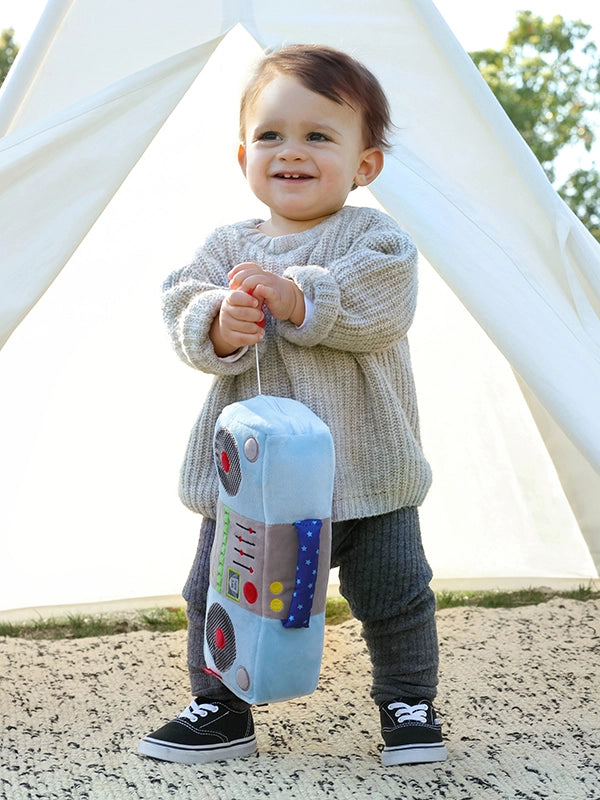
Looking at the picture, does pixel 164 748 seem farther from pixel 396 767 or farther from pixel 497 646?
pixel 497 646

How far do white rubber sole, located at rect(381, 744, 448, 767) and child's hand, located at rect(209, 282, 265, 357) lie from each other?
2.31 feet

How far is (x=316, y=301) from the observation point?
5.56 ft

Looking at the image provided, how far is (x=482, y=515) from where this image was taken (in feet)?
9.39

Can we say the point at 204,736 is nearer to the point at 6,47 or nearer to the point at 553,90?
the point at 6,47

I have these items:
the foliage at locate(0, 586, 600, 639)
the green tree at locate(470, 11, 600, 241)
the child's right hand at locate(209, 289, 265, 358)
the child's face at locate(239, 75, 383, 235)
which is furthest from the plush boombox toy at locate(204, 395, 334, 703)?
the green tree at locate(470, 11, 600, 241)

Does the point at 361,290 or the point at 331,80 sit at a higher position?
the point at 331,80

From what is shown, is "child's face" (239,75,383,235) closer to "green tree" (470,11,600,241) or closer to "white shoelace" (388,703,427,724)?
"white shoelace" (388,703,427,724)

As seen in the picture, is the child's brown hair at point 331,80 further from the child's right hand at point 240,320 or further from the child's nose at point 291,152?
the child's right hand at point 240,320

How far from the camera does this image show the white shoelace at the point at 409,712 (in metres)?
1.81

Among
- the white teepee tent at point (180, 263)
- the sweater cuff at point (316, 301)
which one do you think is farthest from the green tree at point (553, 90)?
the sweater cuff at point (316, 301)

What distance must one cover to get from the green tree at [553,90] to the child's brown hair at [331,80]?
400 inches

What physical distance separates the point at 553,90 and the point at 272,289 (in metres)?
12.1

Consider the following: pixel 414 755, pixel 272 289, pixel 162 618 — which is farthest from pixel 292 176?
pixel 162 618

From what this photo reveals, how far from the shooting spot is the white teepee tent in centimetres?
192
